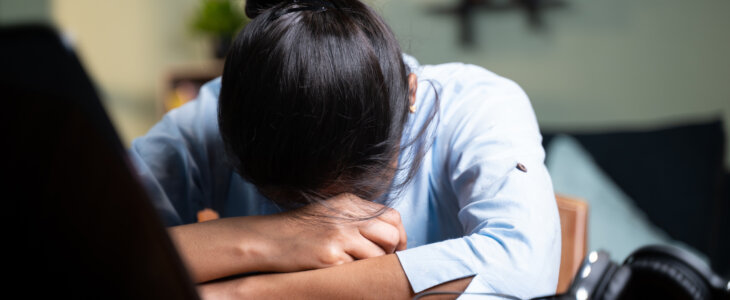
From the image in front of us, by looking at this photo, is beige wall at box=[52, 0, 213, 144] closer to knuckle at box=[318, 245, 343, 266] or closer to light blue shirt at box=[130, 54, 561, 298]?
light blue shirt at box=[130, 54, 561, 298]

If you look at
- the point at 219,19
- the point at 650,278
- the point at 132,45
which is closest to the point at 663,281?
the point at 650,278

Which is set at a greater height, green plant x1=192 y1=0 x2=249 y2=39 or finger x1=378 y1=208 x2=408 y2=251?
green plant x1=192 y1=0 x2=249 y2=39

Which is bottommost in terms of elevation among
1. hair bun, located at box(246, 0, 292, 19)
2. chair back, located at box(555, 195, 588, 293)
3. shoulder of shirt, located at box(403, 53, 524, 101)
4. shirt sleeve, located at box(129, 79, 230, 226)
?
chair back, located at box(555, 195, 588, 293)

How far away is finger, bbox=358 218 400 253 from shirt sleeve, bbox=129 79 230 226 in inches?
10.2

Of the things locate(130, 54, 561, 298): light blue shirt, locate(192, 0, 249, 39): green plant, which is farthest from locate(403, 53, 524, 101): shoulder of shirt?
locate(192, 0, 249, 39): green plant

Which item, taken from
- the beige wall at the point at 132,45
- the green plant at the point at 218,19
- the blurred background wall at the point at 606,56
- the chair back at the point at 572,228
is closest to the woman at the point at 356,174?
the chair back at the point at 572,228

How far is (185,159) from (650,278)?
593 mm

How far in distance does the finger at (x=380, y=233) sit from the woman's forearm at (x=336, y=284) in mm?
28

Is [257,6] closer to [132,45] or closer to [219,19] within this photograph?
[219,19]

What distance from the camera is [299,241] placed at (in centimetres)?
60

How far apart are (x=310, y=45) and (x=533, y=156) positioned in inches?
11.2

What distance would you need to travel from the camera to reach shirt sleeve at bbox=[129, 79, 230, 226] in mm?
740

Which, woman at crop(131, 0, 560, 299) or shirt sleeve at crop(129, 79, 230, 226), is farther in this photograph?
shirt sleeve at crop(129, 79, 230, 226)

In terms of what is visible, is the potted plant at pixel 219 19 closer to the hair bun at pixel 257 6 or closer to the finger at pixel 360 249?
the hair bun at pixel 257 6
